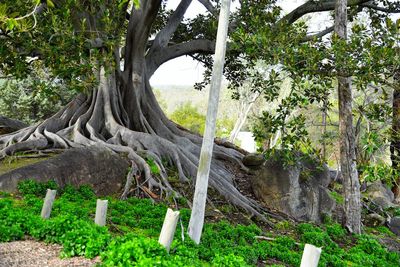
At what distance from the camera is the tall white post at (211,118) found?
5879mm

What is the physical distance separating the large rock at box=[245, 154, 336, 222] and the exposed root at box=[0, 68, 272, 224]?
929 mm

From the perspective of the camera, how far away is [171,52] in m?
12.7

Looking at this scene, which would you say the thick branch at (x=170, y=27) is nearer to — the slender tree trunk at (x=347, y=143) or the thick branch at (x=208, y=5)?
the thick branch at (x=208, y=5)

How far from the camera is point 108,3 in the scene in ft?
32.1

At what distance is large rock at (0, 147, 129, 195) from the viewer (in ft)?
27.8

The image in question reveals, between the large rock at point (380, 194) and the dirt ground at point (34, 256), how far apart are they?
13.4 meters

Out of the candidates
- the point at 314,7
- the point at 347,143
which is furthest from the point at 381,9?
the point at 347,143

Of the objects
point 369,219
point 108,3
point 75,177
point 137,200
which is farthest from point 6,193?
point 369,219

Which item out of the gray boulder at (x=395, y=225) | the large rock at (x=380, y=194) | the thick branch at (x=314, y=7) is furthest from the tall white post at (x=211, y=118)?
the large rock at (x=380, y=194)

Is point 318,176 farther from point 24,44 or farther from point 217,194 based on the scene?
point 24,44

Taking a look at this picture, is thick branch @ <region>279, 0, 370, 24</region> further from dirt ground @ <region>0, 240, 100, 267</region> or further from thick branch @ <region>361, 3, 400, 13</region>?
dirt ground @ <region>0, 240, 100, 267</region>

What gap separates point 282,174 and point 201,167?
5.87 metres

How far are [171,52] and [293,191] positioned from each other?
18.8 feet

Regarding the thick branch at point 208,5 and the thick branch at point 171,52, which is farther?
the thick branch at point 171,52
